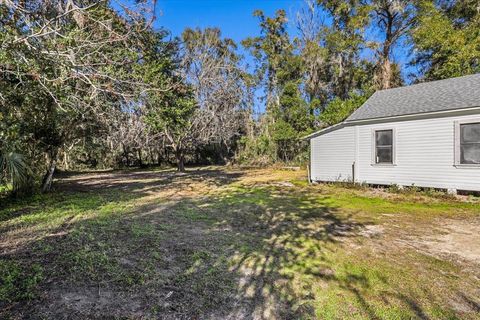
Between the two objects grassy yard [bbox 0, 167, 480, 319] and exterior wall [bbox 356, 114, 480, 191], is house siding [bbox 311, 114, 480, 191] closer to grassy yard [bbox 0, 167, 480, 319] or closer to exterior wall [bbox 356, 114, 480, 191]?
exterior wall [bbox 356, 114, 480, 191]

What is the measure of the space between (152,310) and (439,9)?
22.7m

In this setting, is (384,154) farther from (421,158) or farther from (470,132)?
(470,132)

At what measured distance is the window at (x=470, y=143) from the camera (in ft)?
26.2

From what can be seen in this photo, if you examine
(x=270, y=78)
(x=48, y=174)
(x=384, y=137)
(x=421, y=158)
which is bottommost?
(x=48, y=174)

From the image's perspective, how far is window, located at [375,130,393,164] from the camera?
32.2 feet

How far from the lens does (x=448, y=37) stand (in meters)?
16.0

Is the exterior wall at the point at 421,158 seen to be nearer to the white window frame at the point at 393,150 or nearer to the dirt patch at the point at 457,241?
the white window frame at the point at 393,150

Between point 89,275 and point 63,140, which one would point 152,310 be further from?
point 63,140

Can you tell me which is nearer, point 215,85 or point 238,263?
point 238,263

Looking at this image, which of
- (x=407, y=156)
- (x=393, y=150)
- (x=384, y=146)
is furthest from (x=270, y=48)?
(x=407, y=156)

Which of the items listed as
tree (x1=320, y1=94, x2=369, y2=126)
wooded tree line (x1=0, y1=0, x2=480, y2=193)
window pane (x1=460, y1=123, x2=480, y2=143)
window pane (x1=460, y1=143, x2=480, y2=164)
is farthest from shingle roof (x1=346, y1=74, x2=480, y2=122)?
Result: wooded tree line (x1=0, y1=0, x2=480, y2=193)

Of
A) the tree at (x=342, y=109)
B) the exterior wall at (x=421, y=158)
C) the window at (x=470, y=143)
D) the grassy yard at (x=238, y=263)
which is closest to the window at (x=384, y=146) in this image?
the exterior wall at (x=421, y=158)

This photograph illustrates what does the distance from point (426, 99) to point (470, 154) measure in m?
2.40

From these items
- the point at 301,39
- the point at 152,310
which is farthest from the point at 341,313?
the point at 301,39
